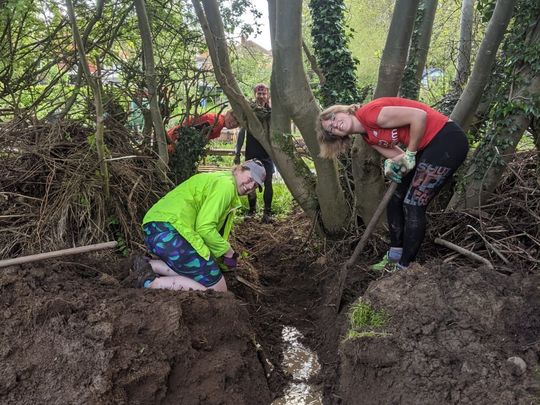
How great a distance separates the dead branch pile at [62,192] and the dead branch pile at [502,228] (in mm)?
2984

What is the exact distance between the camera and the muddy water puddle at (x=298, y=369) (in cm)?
327

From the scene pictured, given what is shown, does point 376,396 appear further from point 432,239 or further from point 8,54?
point 8,54

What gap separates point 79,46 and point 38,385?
2.60m

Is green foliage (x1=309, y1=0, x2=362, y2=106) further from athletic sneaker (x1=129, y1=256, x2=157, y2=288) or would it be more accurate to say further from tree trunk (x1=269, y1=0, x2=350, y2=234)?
athletic sneaker (x1=129, y1=256, x2=157, y2=288)

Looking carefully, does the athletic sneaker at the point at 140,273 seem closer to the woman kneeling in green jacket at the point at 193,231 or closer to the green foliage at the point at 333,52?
the woman kneeling in green jacket at the point at 193,231

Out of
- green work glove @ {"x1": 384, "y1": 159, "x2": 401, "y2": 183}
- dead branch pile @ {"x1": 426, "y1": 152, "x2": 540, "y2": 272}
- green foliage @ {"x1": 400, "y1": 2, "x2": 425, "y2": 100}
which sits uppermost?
green foliage @ {"x1": 400, "y1": 2, "x2": 425, "y2": 100}

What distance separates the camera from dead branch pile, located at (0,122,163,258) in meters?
4.31

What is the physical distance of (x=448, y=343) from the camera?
2.86m

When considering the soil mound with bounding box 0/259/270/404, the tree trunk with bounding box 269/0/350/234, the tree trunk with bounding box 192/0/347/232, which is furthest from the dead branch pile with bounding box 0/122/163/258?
the tree trunk with bounding box 269/0/350/234

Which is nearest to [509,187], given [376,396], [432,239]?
[432,239]

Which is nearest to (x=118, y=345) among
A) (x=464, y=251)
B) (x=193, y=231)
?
(x=193, y=231)

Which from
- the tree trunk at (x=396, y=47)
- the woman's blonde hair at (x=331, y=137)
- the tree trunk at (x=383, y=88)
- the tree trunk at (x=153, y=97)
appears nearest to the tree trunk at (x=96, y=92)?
the tree trunk at (x=153, y=97)

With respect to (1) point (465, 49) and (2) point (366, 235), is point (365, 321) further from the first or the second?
(1) point (465, 49)

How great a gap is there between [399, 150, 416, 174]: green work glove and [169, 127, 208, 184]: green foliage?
9.01 feet
